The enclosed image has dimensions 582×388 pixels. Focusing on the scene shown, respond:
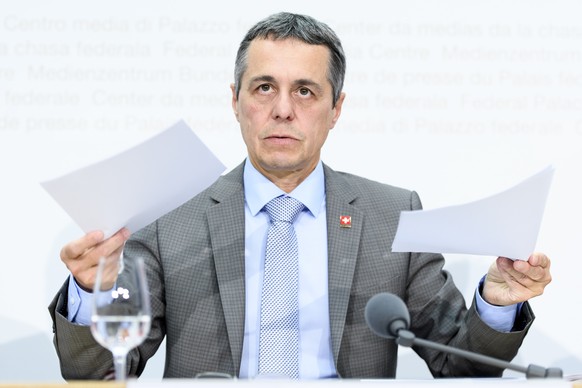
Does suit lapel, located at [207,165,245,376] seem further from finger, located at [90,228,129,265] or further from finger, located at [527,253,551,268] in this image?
finger, located at [527,253,551,268]

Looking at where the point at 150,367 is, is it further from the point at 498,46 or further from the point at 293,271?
the point at 498,46

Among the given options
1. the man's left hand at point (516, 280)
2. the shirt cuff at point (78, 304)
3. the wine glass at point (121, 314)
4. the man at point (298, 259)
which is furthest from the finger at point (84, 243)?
the man's left hand at point (516, 280)

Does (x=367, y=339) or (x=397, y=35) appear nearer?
(x=367, y=339)

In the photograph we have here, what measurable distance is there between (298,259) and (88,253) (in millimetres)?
758

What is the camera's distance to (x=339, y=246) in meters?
2.71

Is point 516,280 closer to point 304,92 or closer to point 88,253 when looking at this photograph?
point 304,92

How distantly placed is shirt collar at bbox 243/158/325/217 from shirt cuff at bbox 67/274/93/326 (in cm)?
69

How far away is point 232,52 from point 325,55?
555 millimetres

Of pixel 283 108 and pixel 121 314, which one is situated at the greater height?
pixel 283 108

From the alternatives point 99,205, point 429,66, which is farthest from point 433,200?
point 99,205

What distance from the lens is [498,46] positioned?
329 centimetres

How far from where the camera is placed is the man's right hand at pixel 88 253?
2.08 meters

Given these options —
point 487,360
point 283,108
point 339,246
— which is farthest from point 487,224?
point 283,108

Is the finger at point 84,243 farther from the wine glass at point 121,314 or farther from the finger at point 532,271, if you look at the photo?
the finger at point 532,271
